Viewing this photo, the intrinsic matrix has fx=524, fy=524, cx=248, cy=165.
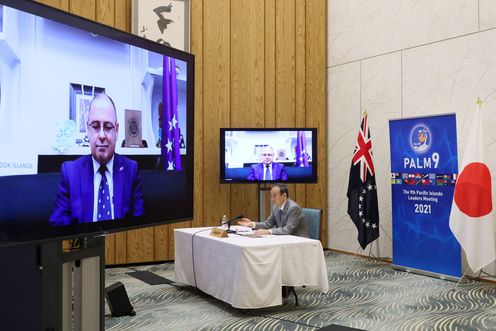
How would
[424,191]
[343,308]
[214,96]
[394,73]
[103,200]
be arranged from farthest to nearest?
[214,96] < [394,73] < [424,191] < [343,308] < [103,200]

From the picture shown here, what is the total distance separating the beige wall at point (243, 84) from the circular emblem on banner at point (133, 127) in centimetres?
496

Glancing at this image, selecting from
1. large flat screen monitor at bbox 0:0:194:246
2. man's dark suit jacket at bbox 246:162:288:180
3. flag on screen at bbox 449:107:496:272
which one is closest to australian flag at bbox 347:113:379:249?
man's dark suit jacket at bbox 246:162:288:180

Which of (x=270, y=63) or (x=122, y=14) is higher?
(x=122, y=14)

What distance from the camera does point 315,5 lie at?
8445 mm

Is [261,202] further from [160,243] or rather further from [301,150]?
[160,243]

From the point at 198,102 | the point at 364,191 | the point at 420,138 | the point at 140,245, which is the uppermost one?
the point at 198,102

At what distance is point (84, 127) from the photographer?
6.95 feet

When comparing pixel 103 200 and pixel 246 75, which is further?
pixel 246 75

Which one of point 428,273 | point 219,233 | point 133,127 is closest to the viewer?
point 133,127

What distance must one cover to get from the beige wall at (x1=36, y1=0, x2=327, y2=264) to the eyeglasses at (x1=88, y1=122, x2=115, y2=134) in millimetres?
5079

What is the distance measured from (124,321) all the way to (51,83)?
302 centimetres

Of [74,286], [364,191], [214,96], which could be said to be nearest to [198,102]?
[214,96]

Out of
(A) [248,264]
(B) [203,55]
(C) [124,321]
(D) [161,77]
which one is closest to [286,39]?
(B) [203,55]

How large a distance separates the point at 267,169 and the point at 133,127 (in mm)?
5009
